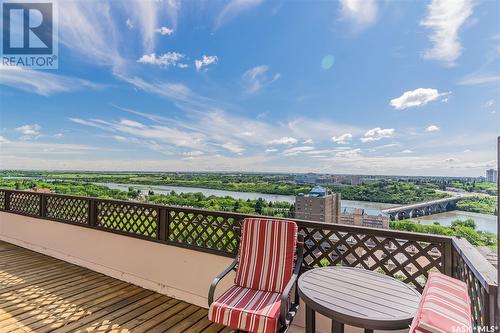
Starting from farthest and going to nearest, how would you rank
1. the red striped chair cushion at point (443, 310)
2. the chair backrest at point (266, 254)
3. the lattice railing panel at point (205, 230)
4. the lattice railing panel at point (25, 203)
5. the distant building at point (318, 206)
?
the lattice railing panel at point (25, 203), the lattice railing panel at point (205, 230), the distant building at point (318, 206), the chair backrest at point (266, 254), the red striped chair cushion at point (443, 310)

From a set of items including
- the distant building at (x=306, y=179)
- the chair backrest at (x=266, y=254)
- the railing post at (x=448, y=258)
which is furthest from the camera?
the distant building at (x=306, y=179)

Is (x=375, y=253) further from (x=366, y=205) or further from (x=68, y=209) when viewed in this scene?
(x=68, y=209)

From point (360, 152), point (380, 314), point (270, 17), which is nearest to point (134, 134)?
point (270, 17)

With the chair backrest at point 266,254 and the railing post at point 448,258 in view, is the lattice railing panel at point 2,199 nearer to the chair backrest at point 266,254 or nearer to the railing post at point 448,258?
the chair backrest at point 266,254

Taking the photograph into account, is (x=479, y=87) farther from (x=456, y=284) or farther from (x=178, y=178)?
(x=178, y=178)

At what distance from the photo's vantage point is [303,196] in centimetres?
322

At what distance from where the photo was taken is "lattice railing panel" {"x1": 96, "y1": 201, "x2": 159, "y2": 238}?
359cm

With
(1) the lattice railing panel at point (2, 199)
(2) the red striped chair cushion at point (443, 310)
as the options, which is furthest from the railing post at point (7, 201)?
(2) the red striped chair cushion at point (443, 310)

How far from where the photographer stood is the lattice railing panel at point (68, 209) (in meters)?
4.35

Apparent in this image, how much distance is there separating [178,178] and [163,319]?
300 cm

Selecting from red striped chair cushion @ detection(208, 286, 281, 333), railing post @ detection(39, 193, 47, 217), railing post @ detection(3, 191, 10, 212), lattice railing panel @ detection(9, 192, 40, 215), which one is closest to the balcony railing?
red striped chair cushion @ detection(208, 286, 281, 333)

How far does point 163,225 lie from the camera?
346 centimetres

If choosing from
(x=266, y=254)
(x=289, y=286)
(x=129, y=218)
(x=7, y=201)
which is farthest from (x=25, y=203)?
(x=289, y=286)

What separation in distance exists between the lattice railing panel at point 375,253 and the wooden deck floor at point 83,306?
130 cm
